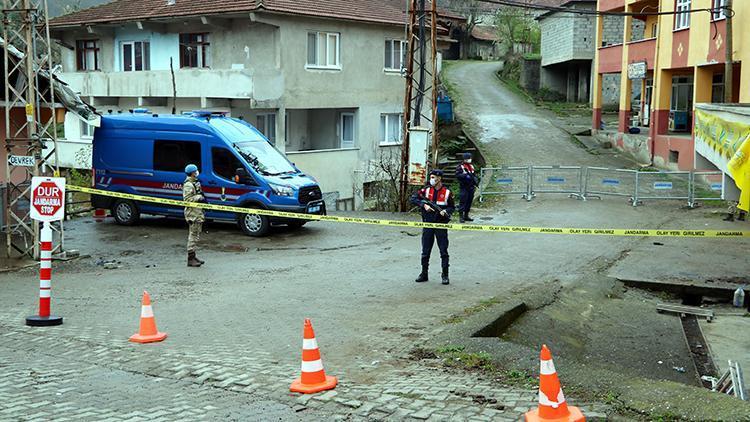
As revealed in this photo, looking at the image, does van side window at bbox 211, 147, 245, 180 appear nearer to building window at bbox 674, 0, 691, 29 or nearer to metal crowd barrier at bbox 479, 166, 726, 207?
metal crowd barrier at bbox 479, 166, 726, 207

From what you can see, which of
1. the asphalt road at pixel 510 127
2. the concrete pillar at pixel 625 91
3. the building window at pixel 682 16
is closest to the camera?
the building window at pixel 682 16

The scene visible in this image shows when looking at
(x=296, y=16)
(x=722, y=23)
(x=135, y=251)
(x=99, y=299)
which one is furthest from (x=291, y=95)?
(x=99, y=299)

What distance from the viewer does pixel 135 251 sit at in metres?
17.2

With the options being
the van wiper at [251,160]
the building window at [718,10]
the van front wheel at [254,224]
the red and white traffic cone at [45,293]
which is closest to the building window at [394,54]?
the building window at [718,10]

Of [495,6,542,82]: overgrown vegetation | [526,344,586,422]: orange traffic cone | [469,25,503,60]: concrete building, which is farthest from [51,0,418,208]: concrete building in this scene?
[469,25,503,60]: concrete building

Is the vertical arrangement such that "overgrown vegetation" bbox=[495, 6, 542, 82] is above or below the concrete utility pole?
above

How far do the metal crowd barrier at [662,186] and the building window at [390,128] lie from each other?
11.7 m

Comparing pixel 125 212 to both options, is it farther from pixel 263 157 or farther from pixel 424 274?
pixel 424 274

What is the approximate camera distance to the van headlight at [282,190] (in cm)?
1853

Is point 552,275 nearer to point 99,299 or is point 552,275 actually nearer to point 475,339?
point 475,339

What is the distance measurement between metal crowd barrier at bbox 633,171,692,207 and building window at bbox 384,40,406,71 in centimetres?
1171

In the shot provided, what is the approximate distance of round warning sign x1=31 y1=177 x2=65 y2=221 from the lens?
11.2 metres

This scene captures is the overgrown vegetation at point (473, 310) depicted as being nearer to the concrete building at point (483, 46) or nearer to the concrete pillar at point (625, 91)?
the concrete pillar at point (625, 91)

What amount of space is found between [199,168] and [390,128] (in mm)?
14633
